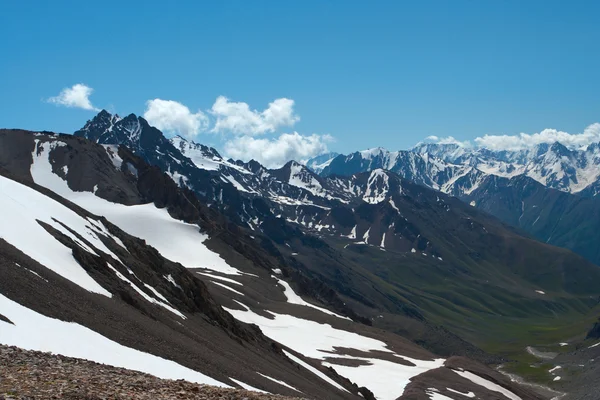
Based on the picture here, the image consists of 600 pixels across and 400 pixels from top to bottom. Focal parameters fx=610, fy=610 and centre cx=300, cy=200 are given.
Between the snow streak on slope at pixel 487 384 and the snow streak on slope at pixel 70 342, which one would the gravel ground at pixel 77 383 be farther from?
the snow streak on slope at pixel 487 384

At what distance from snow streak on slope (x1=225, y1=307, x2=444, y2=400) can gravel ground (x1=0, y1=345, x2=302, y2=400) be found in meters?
64.7

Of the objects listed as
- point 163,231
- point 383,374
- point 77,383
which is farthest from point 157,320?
point 163,231

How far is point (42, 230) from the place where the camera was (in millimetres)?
63844

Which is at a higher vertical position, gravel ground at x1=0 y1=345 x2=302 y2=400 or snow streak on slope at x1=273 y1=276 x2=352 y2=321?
snow streak on slope at x1=273 y1=276 x2=352 y2=321

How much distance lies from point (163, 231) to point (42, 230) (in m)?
125

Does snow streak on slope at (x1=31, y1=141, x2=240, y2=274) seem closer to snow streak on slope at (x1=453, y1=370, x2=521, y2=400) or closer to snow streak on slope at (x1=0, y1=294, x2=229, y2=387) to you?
snow streak on slope at (x1=453, y1=370, x2=521, y2=400)

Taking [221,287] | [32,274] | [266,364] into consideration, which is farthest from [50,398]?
[221,287]

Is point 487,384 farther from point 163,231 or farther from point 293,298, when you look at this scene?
point 163,231

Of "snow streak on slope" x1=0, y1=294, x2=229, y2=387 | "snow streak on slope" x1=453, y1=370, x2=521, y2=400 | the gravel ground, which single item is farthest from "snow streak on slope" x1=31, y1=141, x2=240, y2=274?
the gravel ground

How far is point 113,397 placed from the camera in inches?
843

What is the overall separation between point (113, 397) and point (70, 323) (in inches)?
820

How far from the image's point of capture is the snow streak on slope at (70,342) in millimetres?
33438

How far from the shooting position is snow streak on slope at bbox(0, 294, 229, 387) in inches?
1316

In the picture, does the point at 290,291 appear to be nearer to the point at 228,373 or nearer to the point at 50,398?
the point at 228,373
